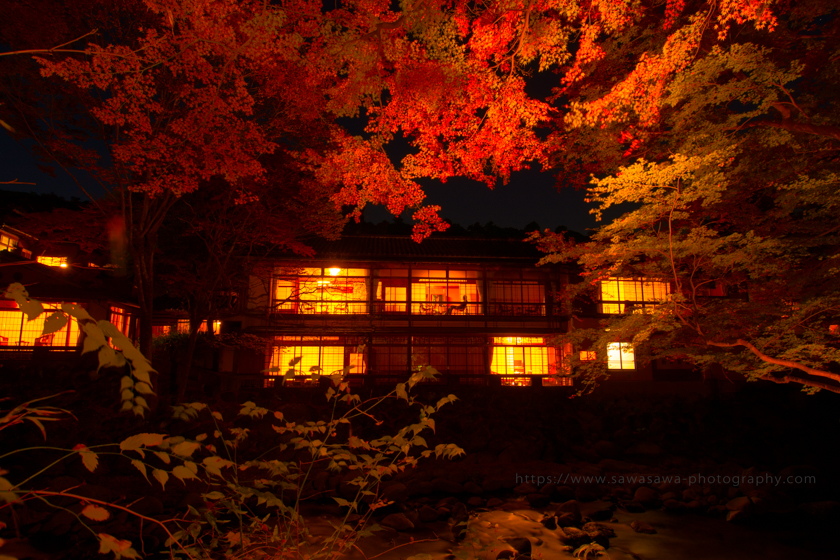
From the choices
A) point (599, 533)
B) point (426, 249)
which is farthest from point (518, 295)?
point (599, 533)

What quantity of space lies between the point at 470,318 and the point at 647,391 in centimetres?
744

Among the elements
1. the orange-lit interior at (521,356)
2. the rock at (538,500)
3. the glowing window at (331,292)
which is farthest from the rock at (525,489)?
the glowing window at (331,292)

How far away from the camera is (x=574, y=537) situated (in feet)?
30.1

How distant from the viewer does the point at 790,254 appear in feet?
27.9

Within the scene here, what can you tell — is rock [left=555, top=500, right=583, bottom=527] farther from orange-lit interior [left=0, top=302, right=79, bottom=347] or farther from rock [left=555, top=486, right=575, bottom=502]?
orange-lit interior [left=0, top=302, right=79, bottom=347]

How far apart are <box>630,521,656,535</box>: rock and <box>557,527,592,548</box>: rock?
1.55 metres

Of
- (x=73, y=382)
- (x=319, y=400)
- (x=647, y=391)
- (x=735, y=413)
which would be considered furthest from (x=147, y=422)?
(x=735, y=413)

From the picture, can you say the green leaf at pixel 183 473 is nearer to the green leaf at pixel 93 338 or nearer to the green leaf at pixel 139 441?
the green leaf at pixel 139 441

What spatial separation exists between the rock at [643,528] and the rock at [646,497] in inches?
54.3

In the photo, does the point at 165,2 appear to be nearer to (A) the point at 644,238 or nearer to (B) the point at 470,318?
(A) the point at 644,238

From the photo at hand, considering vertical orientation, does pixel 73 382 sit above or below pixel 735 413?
above

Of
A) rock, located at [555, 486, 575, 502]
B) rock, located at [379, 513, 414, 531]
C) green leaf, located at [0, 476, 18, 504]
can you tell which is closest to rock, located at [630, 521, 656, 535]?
rock, located at [555, 486, 575, 502]

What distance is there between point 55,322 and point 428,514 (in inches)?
388

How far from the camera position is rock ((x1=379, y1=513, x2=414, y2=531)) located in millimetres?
9297
